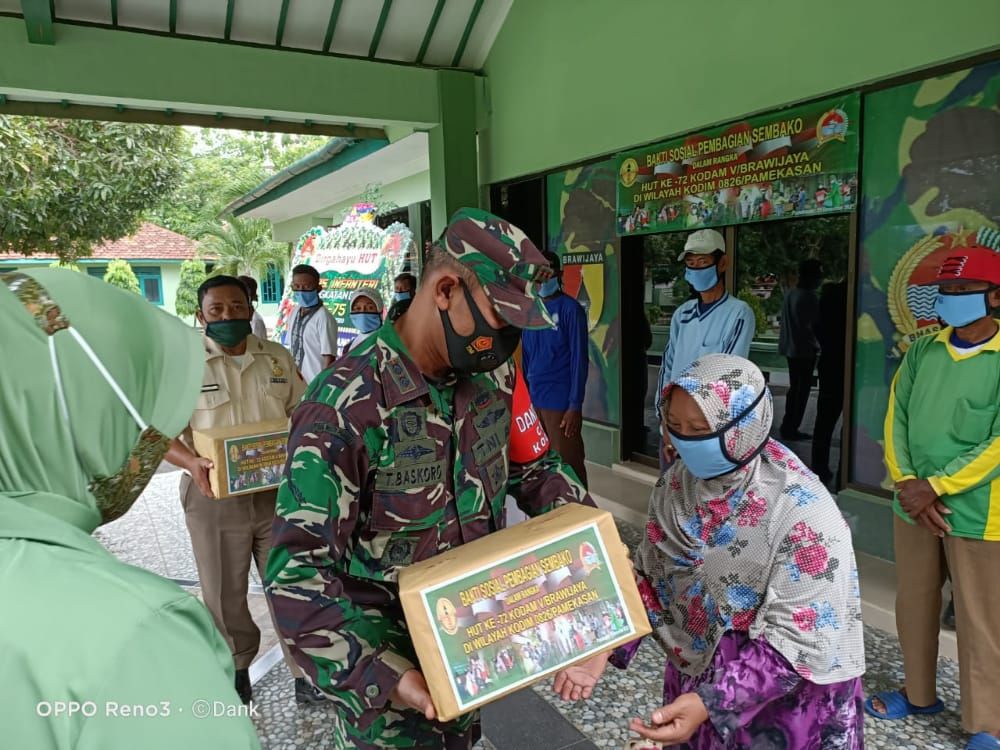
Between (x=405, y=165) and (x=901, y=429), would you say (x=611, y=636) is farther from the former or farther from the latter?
(x=405, y=165)

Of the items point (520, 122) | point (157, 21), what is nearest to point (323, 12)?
point (157, 21)

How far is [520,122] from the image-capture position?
6.50 meters

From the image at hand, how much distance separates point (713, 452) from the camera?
1.46 m

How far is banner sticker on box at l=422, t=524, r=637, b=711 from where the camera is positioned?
127 cm

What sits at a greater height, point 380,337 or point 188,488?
point 380,337

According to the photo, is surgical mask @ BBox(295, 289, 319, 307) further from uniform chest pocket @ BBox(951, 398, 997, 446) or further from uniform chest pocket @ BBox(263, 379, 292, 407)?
uniform chest pocket @ BBox(951, 398, 997, 446)

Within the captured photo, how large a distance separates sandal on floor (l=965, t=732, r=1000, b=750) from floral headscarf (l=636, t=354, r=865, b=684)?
5.39 ft

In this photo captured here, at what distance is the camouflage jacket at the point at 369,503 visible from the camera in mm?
1393

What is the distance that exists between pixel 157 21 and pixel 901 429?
604cm

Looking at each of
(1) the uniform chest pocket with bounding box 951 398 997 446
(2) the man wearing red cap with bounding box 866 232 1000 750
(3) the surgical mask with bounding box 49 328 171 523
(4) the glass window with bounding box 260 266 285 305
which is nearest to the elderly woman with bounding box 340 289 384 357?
(2) the man wearing red cap with bounding box 866 232 1000 750

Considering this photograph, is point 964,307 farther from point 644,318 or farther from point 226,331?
point 644,318

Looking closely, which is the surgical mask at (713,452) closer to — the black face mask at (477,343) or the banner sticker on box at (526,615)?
the banner sticker on box at (526,615)

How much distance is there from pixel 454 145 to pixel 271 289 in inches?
1070

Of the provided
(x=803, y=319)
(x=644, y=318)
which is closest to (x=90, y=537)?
(x=803, y=319)
